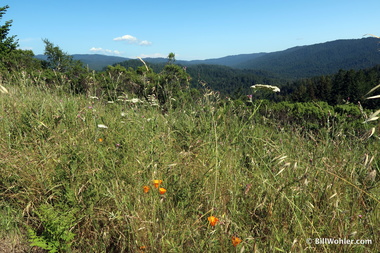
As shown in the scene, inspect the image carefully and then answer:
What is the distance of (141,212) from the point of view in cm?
151

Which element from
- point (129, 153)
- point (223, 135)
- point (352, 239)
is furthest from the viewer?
point (223, 135)

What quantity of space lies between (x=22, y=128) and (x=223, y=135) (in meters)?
2.21

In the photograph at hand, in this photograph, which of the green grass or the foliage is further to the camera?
the foliage

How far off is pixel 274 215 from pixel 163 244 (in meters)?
0.72

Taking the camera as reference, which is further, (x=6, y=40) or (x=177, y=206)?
(x=6, y=40)

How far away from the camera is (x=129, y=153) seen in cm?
210

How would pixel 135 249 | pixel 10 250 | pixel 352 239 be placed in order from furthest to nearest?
pixel 10 250 < pixel 135 249 < pixel 352 239

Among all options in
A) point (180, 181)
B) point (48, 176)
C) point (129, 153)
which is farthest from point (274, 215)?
point (48, 176)

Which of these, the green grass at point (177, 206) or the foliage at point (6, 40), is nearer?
the green grass at point (177, 206)

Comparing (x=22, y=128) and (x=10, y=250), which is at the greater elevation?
(x=22, y=128)

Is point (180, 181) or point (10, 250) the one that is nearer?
point (10, 250)

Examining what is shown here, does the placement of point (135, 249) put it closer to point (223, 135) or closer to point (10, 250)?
point (10, 250)

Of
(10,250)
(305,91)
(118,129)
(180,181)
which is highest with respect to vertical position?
(118,129)

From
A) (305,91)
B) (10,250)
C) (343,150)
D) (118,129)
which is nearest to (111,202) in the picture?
(10,250)
